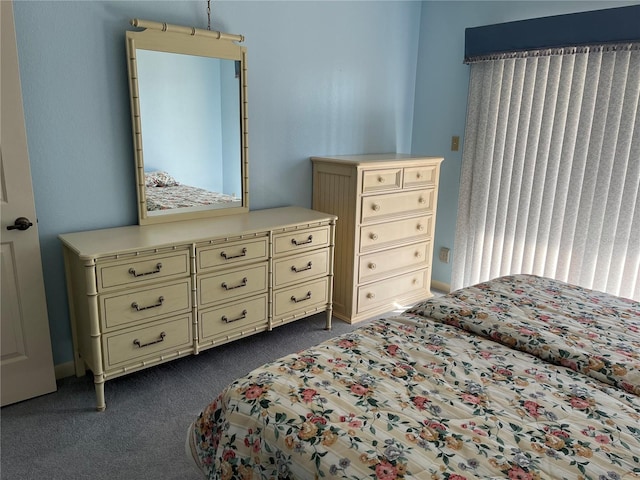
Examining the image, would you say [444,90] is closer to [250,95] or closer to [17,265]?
[250,95]

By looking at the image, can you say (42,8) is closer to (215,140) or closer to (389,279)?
(215,140)

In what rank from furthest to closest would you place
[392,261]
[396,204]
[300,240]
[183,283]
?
[392,261] → [396,204] → [300,240] → [183,283]

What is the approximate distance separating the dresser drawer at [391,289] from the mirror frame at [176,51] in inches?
43.9

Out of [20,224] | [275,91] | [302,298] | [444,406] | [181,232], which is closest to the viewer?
[444,406]

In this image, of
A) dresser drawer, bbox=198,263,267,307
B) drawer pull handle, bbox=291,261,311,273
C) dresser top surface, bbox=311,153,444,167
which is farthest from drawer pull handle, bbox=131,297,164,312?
dresser top surface, bbox=311,153,444,167

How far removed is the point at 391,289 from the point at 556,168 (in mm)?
1421

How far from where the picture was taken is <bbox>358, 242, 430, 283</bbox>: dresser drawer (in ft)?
10.9

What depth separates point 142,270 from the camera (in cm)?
225

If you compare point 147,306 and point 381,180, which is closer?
point 147,306

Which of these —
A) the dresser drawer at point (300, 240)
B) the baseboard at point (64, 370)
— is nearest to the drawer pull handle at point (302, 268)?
the dresser drawer at point (300, 240)

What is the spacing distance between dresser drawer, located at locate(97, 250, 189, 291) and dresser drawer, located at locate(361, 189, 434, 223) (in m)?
1.32

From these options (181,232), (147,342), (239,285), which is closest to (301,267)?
(239,285)

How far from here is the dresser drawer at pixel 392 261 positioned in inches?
131

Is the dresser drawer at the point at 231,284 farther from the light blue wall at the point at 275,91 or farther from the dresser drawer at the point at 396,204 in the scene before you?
the dresser drawer at the point at 396,204
